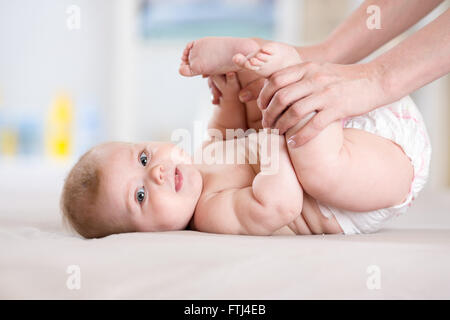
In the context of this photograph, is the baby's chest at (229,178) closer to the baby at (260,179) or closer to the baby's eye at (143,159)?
the baby at (260,179)

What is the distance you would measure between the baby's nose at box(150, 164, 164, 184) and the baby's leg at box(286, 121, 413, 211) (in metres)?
0.28

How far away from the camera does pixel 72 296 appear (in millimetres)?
677

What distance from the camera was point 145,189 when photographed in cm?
107

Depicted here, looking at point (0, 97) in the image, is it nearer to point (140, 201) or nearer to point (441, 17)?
point (140, 201)

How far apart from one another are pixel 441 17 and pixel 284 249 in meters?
0.60

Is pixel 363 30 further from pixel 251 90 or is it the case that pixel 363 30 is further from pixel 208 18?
pixel 208 18

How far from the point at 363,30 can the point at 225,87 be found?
426 mm

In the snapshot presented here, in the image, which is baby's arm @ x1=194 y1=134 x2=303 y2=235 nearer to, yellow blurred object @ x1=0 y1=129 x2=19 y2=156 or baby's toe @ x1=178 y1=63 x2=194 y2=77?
baby's toe @ x1=178 y1=63 x2=194 y2=77

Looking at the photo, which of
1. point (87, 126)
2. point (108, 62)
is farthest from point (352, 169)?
point (108, 62)

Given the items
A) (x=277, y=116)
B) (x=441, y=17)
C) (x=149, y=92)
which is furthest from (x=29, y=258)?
(x=149, y=92)

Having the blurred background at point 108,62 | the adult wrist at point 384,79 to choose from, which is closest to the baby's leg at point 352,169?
the adult wrist at point 384,79

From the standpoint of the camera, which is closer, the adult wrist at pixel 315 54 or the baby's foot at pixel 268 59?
the baby's foot at pixel 268 59

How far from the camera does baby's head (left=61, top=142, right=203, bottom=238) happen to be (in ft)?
3.42

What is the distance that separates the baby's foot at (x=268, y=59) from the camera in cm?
88
